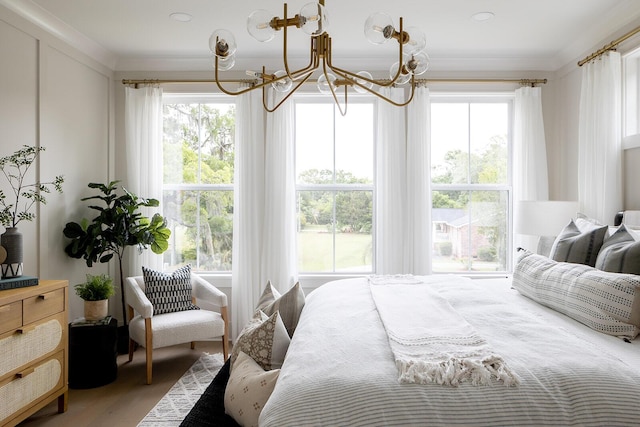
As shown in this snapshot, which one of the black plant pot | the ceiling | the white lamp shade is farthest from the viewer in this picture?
the black plant pot

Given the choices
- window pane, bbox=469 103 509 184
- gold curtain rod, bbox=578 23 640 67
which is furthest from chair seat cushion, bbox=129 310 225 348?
gold curtain rod, bbox=578 23 640 67

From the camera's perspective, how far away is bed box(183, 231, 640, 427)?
50.4 inches

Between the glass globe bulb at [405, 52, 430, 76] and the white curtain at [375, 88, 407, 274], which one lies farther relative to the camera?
the white curtain at [375, 88, 407, 274]

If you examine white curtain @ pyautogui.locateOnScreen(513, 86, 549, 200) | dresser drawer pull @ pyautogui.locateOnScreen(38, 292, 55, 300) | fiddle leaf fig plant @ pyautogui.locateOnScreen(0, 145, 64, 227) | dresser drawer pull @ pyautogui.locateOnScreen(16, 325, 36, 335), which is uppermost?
white curtain @ pyautogui.locateOnScreen(513, 86, 549, 200)

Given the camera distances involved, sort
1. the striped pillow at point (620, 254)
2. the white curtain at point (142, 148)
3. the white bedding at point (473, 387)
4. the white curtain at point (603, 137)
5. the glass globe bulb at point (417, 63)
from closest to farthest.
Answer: the white bedding at point (473, 387) < the striped pillow at point (620, 254) < the glass globe bulb at point (417, 63) < the white curtain at point (603, 137) < the white curtain at point (142, 148)

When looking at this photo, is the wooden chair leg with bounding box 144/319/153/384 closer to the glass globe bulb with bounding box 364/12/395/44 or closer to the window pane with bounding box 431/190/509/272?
the glass globe bulb with bounding box 364/12/395/44

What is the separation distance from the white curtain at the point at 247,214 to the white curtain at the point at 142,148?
819 millimetres

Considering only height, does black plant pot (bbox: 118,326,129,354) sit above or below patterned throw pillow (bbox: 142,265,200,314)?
below

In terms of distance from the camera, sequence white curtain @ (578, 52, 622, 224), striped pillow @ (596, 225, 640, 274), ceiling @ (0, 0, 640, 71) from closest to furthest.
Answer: striped pillow @ (596, 225, 640, 274) < ceiling @ (0, 0, 640, 71) < white curtain @ (578, 52, 622, 224)

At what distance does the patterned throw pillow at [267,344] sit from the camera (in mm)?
1963

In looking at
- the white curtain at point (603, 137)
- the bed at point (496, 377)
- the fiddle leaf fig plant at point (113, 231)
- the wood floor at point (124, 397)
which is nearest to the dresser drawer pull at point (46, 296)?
the wood floor at point (124, 397)

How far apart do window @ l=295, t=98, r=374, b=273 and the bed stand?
2.22 m

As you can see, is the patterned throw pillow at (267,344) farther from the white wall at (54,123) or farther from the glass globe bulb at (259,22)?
the white wall at (54,123)

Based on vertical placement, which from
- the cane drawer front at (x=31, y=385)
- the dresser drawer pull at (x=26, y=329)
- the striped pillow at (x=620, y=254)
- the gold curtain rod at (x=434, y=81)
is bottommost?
the cane drawer front at (x=31, y=385)
